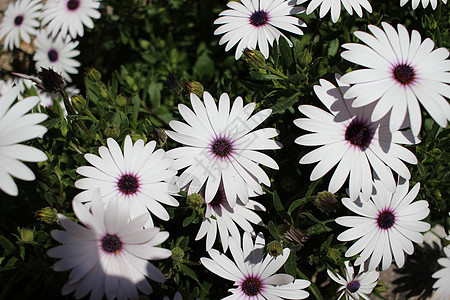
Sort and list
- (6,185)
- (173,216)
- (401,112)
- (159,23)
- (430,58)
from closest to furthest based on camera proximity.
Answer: (6,185)
(401,112)
(430,58)
(173,216)
(159,23)

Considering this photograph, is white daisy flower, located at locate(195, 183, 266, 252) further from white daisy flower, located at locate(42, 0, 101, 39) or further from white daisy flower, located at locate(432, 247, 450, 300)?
white daisy flower, located at locate(42, 0, 101, 39)

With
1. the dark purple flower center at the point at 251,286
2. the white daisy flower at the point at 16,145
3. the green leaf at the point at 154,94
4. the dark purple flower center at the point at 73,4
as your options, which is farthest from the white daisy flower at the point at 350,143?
the dark purple flower center at the point at 73,4

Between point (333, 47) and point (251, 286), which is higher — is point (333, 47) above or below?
above

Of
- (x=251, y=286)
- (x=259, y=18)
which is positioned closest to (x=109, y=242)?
(x=251, y=286)

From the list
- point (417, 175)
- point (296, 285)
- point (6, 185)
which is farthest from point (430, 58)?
point (6, 185)

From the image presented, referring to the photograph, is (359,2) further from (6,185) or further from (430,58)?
(6,185)

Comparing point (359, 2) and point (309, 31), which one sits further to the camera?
point (309, 31)

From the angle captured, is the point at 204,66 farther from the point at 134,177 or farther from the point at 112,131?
the point at 134,177
